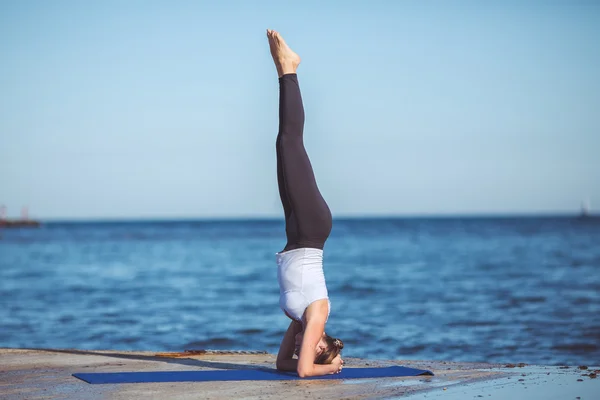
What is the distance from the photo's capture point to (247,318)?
14977mm

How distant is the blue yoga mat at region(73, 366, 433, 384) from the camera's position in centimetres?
579

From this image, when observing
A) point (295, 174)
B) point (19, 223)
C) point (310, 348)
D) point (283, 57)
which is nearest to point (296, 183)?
point (295, 174)

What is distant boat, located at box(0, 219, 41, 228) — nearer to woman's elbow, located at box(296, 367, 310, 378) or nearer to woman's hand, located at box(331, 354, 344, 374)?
woman's hand, located at box(331, 354, 344, 374)

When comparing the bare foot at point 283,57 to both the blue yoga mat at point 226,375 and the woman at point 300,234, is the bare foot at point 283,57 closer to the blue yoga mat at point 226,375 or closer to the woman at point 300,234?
the woman at point 300,234

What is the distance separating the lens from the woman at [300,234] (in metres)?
5.72

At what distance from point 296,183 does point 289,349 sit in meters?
1.40

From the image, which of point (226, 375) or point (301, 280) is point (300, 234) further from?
point (226, 375)

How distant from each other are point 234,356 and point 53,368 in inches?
68.3

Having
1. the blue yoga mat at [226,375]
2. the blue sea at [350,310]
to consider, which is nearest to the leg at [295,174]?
the blue yoga mat at [226,375]

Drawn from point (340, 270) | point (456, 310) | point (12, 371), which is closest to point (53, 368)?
point (12, 371)

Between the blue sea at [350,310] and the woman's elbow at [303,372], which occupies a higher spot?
the woman's elbow at [303,372]

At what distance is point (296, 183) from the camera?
18.8 feet

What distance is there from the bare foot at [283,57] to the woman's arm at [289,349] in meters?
1.99

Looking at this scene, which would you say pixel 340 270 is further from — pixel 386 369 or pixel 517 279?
pixel 386 369
